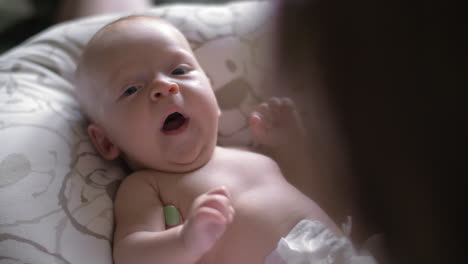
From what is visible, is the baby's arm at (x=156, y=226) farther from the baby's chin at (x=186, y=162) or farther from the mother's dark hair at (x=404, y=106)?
the mother's dark hair at (x=404, y=106)

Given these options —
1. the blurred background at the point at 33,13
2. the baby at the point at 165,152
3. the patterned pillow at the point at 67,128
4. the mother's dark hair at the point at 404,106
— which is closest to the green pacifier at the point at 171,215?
the baby at the point at 165,152

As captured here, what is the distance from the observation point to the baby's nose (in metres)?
0.80

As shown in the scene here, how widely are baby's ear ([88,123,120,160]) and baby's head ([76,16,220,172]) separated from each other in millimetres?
22

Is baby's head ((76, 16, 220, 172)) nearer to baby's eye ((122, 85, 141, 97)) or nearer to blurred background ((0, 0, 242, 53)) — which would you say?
baby's eye ((122, 85, 141, 97))

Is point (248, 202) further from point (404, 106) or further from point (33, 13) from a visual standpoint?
point (33, 13)

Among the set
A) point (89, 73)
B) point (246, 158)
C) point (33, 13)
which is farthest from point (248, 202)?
point (33, 13)

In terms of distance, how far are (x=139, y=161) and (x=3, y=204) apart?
0.89 feet

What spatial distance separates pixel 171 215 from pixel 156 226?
46 mm

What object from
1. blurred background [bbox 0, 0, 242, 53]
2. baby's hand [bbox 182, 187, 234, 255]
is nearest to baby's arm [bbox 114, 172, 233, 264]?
baby's hand [bbox 182, 187, 234, 255]

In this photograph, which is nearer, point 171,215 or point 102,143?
point 171,215

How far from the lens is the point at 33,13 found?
144 cm

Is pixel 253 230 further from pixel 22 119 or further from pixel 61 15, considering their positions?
pixel 61 15

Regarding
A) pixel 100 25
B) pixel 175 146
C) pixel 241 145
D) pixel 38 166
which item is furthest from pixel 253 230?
pixel 100 25

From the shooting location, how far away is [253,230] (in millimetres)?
779
